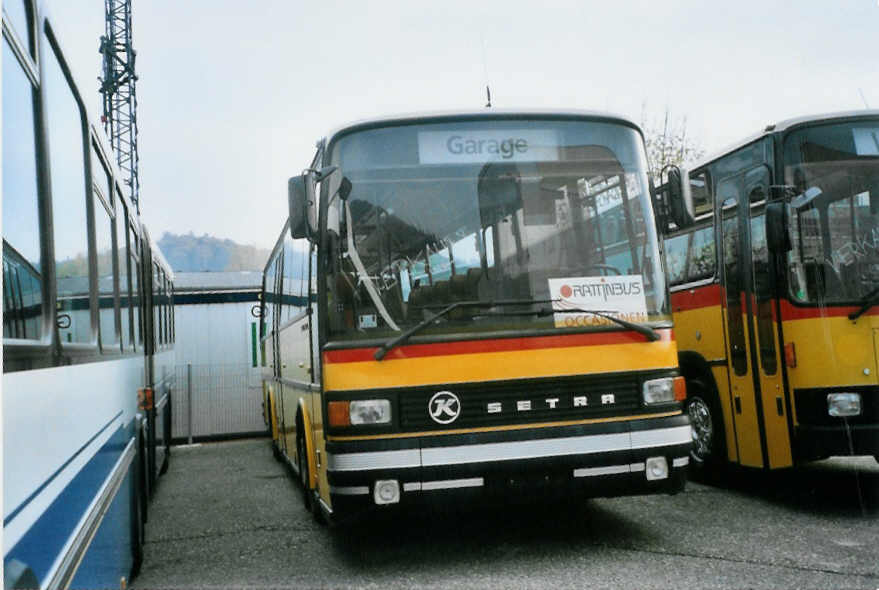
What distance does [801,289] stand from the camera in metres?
7.12

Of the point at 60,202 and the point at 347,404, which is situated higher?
the point at 60,202

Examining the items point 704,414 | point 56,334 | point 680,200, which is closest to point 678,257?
point 704,414

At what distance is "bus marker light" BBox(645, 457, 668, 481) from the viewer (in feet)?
19.3

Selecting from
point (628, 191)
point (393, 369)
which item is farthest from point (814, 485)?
point (393, 369)

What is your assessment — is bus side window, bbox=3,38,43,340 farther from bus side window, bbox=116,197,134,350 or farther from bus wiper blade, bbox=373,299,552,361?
bus wiper blade, bbox=373,299,552,361

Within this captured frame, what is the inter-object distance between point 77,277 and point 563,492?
349 centimetres

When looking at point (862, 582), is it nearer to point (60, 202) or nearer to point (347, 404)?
point (347, 404)

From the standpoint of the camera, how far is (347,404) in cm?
566

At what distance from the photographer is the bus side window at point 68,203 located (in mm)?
2879

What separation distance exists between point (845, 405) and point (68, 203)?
5815 millimetres

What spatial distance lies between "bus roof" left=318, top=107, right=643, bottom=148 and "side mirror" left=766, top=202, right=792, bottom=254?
1332 millimetres

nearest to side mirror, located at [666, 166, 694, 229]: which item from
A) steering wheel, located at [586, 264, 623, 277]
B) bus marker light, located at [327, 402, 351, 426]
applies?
steering wheel, located at [586, 264, 623, 277]

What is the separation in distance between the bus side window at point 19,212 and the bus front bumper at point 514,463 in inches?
131

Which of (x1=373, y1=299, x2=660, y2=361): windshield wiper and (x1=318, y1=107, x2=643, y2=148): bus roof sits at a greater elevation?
(x1=318, y1=107, x2=643, y2=148): bus roof
